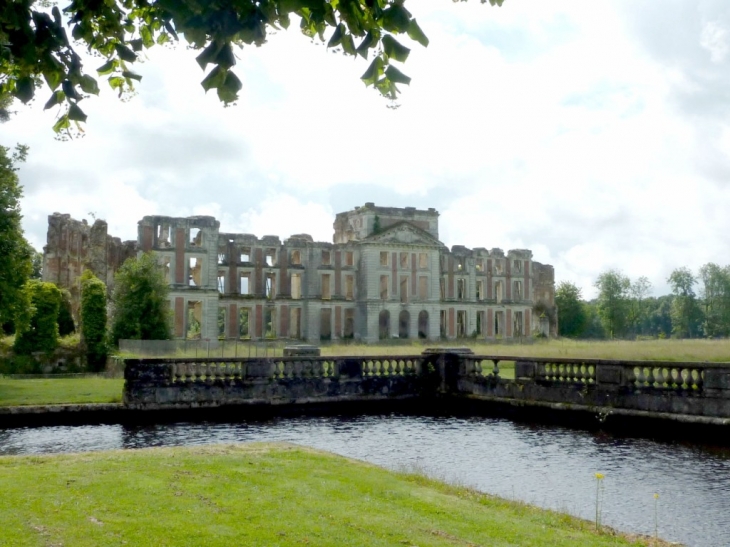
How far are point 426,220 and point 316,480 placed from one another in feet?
202

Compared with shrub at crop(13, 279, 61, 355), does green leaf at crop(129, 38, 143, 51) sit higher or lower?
higher

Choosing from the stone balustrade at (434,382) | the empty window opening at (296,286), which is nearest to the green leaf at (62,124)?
the stone balustrade at (434,382)

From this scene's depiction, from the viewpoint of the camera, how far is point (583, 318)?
94312 mm

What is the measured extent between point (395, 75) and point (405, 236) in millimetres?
62438

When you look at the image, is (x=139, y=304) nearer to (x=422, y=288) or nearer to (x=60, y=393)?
(x=60, y=393)

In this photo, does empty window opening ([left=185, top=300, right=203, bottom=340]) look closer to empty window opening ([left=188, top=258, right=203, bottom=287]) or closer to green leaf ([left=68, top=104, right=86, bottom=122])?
empty window opening ([left=188, top=258, right=203, bottom=287])

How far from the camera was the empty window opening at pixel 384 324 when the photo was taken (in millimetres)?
67062

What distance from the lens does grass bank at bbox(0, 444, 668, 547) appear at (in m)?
6.43

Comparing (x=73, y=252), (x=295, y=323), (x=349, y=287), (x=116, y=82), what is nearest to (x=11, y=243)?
(x=116, y=82)

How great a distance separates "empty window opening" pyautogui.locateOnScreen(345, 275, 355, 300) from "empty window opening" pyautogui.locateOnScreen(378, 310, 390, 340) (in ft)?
9.68

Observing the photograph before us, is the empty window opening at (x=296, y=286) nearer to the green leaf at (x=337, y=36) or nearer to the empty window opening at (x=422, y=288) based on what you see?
the empty window opening at (x=422, y=288)

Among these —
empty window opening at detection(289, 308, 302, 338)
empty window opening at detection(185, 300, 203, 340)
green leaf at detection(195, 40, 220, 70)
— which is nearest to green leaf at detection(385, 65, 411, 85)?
green leaf at detection(195, 40, 220, 70)

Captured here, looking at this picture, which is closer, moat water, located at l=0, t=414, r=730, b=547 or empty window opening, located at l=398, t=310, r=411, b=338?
moat water, located at l=0, t=414, r=730, b=547

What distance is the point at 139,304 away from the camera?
4428cm
